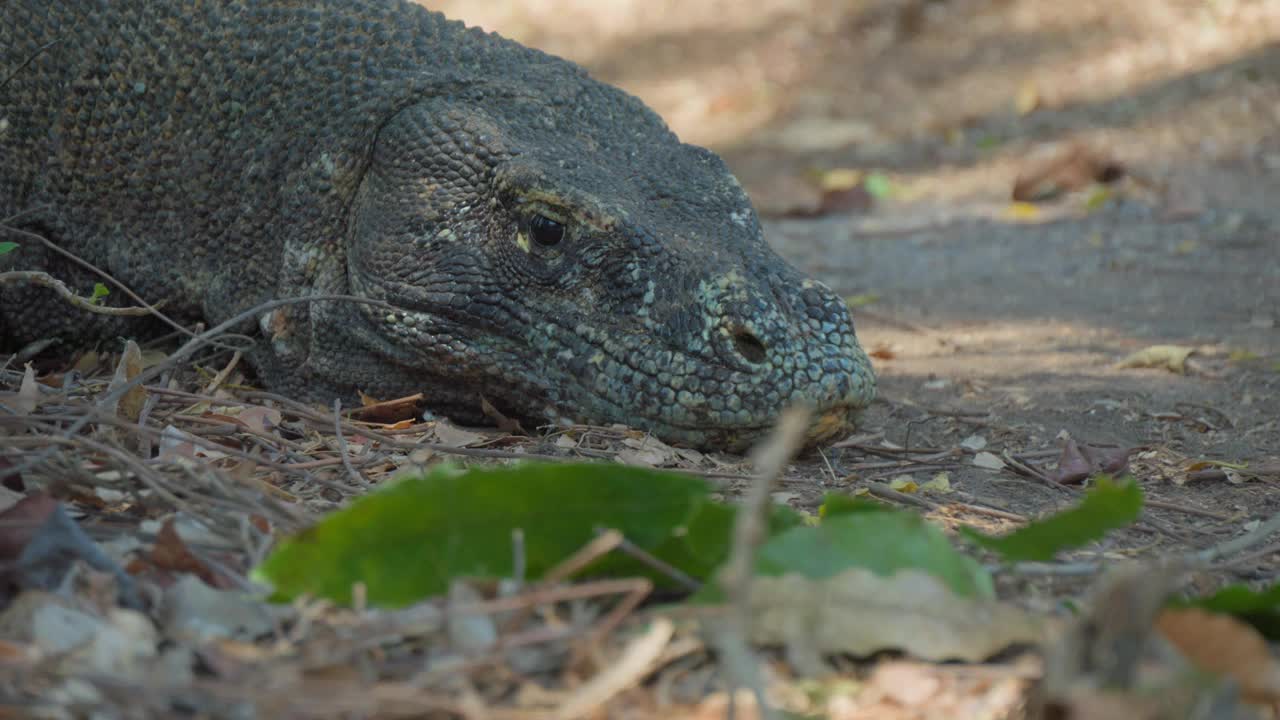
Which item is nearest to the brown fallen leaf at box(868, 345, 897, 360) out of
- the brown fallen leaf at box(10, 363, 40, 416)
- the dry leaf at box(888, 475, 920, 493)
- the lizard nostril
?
the dry leaf at box(888, 475, 920, 493)

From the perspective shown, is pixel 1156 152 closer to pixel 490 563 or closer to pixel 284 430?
pixel 284 430

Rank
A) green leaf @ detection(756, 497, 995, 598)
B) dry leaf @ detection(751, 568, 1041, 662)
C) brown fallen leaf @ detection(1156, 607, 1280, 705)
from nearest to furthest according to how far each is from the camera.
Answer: brown fallen leaf @ detection(1156, 607, 1280, 705), dry leaf @ detection(751, 568, 1041, 662), green leaf @ detection(756, 497, 995, 598)

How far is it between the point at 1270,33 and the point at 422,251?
7.62 meters

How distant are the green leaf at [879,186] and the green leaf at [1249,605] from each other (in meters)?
5.98

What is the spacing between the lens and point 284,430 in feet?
10.6

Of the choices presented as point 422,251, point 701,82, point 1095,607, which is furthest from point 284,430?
point 701,82

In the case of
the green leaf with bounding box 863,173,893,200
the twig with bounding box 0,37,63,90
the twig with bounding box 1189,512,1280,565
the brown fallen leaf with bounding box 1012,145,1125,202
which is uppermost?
the brown fallen leaf with bounding box 1012,145,1125,202

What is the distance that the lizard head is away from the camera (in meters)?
3.03

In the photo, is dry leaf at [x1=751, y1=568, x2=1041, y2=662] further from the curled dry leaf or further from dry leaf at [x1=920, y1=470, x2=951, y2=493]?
the curled dry leaf

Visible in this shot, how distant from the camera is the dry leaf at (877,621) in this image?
186 centimetres

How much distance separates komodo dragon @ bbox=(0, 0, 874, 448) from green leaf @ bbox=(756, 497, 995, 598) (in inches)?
37.3

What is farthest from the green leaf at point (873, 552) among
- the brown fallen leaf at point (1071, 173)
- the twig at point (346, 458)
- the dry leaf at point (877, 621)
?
the brown fallen leaf at point (1071, 173)

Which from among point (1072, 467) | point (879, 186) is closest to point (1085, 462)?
point (1072, 467)

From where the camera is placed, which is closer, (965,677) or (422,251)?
(965,677)
